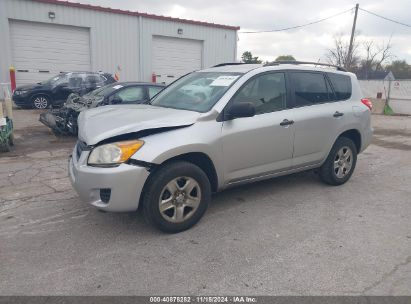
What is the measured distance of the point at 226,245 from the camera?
3.52 metres

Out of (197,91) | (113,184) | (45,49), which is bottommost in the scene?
(113,184)

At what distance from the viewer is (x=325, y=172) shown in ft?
17.3

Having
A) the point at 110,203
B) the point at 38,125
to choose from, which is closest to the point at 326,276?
the point at 110,203

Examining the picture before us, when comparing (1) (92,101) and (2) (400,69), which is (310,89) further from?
(2) (400,69)

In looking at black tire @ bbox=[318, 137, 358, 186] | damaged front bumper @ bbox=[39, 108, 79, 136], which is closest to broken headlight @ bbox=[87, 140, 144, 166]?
black tire @ bbox=[318, 137, 358, 186]

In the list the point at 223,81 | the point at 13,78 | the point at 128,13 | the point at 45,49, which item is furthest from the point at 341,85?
the point at 128,13

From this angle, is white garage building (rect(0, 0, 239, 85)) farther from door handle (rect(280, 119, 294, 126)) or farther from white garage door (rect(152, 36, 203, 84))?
door handle (rect(280, 119, 294, 126))

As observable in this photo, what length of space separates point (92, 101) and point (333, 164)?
5.59 metres

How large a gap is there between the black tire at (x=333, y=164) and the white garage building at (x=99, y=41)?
15.3 m

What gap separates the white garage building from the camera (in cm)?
1614

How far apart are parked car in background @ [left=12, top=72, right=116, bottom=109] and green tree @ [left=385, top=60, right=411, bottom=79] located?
1479 inches

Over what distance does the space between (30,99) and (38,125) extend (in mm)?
3367

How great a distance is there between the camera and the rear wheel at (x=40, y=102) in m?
13.4

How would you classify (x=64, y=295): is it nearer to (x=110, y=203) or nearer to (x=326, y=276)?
(x=110, y=203)
